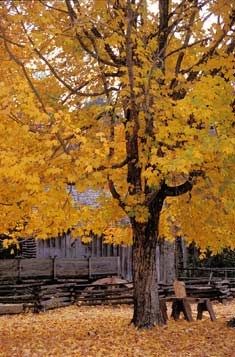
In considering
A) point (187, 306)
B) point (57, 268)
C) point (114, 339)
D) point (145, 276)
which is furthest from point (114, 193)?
point (57, 268)

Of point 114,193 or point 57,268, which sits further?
point 57,268

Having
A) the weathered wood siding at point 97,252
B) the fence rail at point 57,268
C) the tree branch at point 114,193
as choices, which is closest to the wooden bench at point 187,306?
the tree branch at point 114,193

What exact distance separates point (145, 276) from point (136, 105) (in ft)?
13.0

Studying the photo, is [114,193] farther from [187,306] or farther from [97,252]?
[97,252]

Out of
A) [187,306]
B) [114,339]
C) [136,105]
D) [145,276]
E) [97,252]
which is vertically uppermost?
[136,105]

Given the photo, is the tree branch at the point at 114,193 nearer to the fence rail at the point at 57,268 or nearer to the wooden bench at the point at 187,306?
the wooden bench at the point at 187,306

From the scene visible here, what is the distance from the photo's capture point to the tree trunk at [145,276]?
12930 mm

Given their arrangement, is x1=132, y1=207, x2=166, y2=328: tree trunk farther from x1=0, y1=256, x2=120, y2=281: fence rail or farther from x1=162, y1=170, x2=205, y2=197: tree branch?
x1=0, y1=256, x2=120, y2=281: fence rail

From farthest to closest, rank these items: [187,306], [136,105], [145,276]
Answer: [187,306] → [145,276] → [136,105]

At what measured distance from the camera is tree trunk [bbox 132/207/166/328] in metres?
12.9

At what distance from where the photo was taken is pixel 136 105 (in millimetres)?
11133

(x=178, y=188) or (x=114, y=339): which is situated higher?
(x=178, y=188)

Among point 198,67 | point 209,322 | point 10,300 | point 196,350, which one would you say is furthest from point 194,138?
point 10,300

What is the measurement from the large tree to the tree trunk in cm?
2
